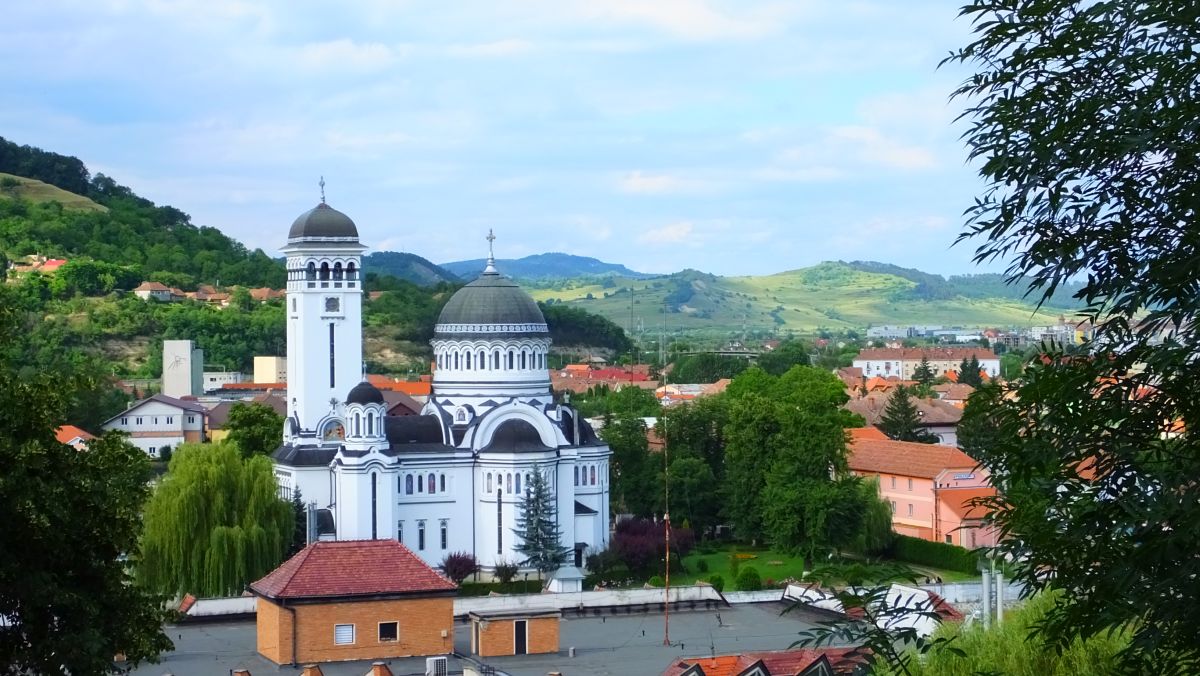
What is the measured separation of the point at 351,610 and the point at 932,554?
25.2m

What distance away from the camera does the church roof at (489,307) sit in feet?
181

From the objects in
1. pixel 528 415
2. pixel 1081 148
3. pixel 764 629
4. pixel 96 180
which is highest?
pixel 96 180

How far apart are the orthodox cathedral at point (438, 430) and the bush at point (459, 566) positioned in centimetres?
44

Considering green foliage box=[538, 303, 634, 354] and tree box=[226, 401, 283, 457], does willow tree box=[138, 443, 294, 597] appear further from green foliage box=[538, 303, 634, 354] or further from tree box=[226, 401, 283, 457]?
green foliage box=[538, 303, 634, 354]

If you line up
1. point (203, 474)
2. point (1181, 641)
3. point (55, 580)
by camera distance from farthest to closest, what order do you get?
point (203, 474)
point (55, 580)
point (1181, 641)

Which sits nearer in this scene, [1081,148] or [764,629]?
[1081,148]

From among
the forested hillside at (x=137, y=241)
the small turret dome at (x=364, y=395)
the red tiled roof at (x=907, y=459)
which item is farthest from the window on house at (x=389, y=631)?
the forested hillside at (x=137, y=241)

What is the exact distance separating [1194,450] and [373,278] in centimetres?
13587

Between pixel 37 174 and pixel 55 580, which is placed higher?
pixel 37 174

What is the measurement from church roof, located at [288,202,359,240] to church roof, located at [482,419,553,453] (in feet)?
26.7

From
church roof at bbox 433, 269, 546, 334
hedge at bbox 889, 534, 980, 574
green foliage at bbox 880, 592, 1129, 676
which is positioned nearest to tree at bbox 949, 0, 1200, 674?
green foliage at bbox 880, 592, 1129, 676

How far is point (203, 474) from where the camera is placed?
155 feet


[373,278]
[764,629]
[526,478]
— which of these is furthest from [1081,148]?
[373,278]

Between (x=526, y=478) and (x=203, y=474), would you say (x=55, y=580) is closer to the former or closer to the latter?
(x=203, y=474)
